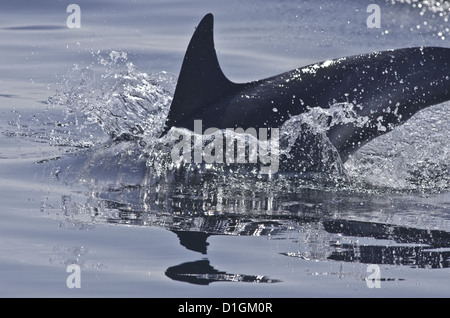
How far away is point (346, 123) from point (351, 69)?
52 centimetres

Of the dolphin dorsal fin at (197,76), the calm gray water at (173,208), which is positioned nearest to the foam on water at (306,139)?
the calm gray water at (173,208)

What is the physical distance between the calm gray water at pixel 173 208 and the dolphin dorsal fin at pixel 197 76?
1.31ft

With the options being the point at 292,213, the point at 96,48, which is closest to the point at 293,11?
the point at 96,48

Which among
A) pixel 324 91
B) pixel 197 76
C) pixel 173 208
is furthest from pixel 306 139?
pixel 173 208

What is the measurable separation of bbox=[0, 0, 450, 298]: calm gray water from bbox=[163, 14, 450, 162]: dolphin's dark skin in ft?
1.27

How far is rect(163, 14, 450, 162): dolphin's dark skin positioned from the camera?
8492 millimetres

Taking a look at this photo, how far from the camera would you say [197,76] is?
8.49 metres

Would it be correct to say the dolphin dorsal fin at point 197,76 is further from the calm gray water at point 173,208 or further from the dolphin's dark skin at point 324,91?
the calm gray water at point 173,208

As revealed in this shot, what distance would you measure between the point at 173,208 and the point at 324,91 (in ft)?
7.10

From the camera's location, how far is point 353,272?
583 cm

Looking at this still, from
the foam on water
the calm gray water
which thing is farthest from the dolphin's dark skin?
the calm gray water

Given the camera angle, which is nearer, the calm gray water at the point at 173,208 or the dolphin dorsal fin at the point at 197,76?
the calm gray water at the point at 173,208

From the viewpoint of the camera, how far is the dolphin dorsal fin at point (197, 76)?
8.48 metres

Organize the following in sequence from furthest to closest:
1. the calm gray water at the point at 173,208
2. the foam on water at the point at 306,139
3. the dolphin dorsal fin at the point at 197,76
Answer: the dolphin dorsal fin at the point at 197,76
the foam on water at the point at 306,139
the calm gray water at the point at 173,208
